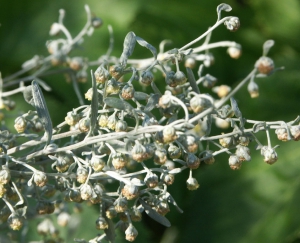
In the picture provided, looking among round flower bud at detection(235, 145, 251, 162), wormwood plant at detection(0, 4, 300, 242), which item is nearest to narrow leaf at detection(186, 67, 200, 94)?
wormwood plant at detection(0, 4, 300, 242)

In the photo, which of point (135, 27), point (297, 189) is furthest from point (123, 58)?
point (297, 189)

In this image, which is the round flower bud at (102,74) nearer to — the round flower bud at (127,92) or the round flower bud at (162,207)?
the round flower bud at (127,92)


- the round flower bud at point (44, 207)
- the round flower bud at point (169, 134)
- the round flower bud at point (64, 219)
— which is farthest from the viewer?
the round flower bud at point (64, 219)

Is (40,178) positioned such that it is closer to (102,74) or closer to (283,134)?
(102,74)

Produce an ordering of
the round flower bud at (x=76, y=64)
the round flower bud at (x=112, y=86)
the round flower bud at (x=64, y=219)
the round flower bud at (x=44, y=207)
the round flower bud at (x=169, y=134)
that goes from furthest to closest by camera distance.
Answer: the round flower bud at (x=76, y=64)
the round flower bud at (x=64, y=219)
the round flower bud at (x=44, y=207)
the round flower bud at (x=112, y=86)
the round flower bud at (x=169, y=134)

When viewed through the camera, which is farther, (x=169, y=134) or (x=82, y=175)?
(x=82, y=175)

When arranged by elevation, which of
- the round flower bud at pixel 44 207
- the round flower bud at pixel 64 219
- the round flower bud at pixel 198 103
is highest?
the round flower bud at pixel 198 103

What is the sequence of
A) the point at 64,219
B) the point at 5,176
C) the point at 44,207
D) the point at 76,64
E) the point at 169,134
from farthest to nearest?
the point at 76,64
the point at 64,219
the point at 44,207
the point at 5,176
the point at 169,134

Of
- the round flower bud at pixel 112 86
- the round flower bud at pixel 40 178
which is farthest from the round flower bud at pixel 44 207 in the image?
the round flower bud at pixel 112 86

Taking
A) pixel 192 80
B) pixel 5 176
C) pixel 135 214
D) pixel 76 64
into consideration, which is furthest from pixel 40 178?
pixel 76 64
